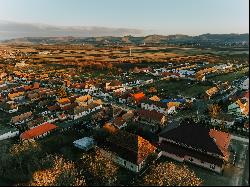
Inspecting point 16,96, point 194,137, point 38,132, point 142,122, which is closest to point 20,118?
point 38,132

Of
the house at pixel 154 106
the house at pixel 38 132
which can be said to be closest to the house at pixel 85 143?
the house at pixel 38 132

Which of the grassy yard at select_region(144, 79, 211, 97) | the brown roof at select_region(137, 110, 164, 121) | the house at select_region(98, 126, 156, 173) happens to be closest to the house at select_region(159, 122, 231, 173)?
the house at select_region(98, 126, 156, 173)

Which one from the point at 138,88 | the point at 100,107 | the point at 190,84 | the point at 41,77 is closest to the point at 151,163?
the point at 100,107

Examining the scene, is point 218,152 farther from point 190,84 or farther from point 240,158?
point 190,84

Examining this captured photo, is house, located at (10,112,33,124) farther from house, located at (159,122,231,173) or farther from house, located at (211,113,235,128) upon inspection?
house, located at (211,113,235,128)

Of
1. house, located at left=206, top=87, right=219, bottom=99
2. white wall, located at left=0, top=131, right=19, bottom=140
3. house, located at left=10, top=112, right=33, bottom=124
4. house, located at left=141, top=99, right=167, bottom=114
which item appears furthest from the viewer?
house, located at left=206, top=87, right=219, bottom=99

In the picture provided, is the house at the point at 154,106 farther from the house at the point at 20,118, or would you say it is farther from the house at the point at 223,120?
the house at the point at 20,118

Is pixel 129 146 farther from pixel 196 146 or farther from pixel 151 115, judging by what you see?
pixel 151 115
